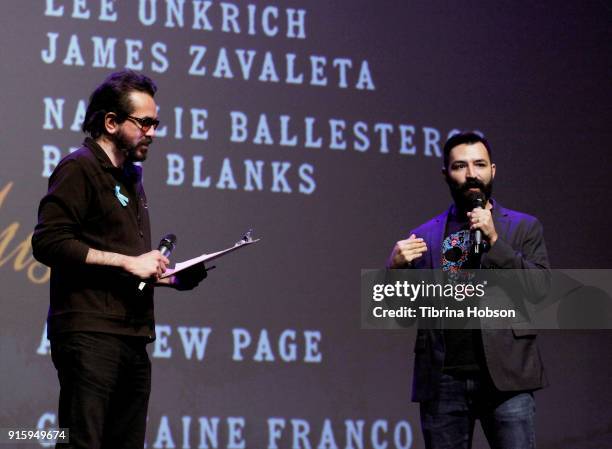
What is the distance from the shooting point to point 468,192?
118 inches

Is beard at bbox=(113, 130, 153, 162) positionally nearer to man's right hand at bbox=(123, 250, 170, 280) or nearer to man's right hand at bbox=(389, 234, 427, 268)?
man's right hand at bbox=(123, 250, 170, 280)

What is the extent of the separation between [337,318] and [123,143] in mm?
2013

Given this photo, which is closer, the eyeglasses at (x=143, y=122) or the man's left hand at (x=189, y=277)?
the eyeglasses at (x=143, y=122)

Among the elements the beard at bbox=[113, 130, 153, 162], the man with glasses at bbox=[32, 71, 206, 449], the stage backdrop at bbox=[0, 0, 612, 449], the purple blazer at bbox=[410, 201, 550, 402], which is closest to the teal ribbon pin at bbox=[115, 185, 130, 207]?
the man with glasses at bbox=[32, 71, 206, 449]

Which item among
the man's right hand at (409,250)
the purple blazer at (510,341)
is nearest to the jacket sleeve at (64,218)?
the man's right hand at (409,250)

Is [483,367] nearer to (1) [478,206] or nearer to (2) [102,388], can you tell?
(1) [478,206]

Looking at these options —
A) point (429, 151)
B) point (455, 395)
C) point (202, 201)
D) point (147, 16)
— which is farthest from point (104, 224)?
point (429, 151)

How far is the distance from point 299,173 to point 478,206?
1591mm

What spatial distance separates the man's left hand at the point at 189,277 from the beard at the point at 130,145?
14.2 inches

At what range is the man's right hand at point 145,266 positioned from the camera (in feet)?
7.80

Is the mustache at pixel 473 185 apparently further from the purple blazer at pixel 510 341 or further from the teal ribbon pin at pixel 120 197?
the teal ribbon pin at pixel 120 197

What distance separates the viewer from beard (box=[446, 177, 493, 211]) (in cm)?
299

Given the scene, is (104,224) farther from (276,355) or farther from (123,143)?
(276,355)

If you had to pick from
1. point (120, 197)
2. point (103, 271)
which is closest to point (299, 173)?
point (120, 197)
